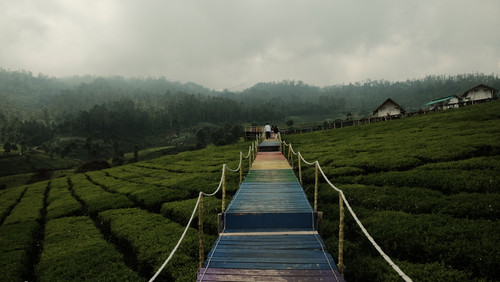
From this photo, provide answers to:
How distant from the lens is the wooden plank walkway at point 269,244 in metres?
5.56

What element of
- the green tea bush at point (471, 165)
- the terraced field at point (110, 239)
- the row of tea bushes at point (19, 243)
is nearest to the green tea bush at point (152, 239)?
the terraced field at point (110, 239)

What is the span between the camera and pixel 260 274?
5543 millimetres

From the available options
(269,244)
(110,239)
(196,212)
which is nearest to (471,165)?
(269,244)

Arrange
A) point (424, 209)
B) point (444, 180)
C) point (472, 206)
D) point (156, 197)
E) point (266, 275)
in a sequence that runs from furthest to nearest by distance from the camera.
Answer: point (156, 197), point (444, 180), point (424, 209), point (472, 206), point (266, 275)

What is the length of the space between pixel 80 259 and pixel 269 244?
9333 mm

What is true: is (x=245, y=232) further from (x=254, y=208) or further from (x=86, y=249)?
(x=86, y=249)

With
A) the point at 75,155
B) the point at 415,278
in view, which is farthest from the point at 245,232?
the point at 75,155

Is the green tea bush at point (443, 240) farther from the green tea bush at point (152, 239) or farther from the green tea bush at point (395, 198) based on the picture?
the green tea bush at point (152, 239)

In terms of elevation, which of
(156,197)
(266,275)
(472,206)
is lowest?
(156,197)

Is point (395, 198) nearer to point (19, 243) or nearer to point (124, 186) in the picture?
point (19, 243)

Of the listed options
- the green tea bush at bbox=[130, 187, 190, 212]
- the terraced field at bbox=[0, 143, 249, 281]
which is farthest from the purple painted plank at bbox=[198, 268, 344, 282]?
the green tea bush at bbox=[130, 187, 190, 212]

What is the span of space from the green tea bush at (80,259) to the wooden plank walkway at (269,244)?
4.52 meters

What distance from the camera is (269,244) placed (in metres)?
6.94

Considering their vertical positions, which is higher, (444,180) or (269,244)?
(444,180)
